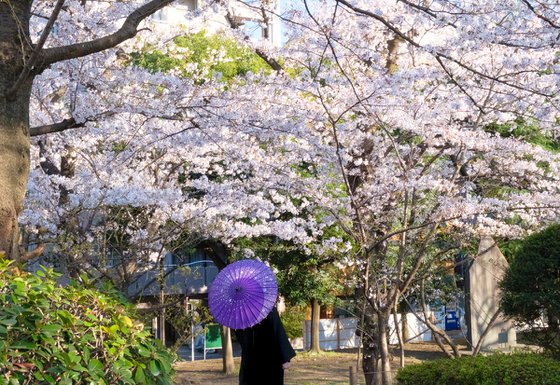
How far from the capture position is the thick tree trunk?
5668mm

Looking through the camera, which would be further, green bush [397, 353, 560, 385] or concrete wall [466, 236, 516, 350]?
concrete wall [466, 236, 516, 350]

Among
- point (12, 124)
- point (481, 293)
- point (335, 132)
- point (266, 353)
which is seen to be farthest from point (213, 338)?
point (12, 124)

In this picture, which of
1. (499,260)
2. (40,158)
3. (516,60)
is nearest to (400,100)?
(516,60)

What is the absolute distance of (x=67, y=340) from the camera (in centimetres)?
363

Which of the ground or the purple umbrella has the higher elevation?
the purple umbrella

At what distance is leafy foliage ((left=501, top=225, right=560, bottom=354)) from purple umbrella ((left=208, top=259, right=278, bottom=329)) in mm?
2470

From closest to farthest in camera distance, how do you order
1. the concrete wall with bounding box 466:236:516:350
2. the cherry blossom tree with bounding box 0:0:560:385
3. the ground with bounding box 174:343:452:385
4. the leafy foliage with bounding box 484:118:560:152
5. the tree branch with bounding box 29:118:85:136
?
the tree branch with bounding box 29:118:85:136
the cherry blossom tree with bounding box 0:0:560:385
the leafy foliage with bounding box 484:118:560:152
the concrete wall with bounding box 466:236:516:350
the ground with bounding box 174:343:452:385

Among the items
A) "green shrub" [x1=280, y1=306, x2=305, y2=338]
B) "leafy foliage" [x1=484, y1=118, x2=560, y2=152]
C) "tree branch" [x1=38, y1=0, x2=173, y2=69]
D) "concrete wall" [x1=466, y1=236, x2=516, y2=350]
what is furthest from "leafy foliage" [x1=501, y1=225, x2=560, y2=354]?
"green shrub" [x1=280, y1=306, x2=305, y2=338]

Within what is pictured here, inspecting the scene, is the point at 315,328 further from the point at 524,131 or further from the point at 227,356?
the point at 524,131

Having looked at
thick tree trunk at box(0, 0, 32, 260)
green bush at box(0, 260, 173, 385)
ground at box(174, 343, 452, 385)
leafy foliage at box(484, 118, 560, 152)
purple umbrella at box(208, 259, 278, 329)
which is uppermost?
leafy foliage at box(484, 118, 560, 152)

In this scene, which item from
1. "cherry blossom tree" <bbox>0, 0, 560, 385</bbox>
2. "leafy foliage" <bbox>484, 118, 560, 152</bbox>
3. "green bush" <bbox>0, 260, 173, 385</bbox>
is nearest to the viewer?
"green bush" <bbox>0, 260, 173, 385</bbox>

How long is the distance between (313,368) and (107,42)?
15172mm

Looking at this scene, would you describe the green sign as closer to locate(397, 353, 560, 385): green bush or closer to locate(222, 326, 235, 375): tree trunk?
locate(222, 326, 235, 375): tree trunk

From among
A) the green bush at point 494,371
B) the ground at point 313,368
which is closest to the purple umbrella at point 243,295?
the green bush at point 494,371
